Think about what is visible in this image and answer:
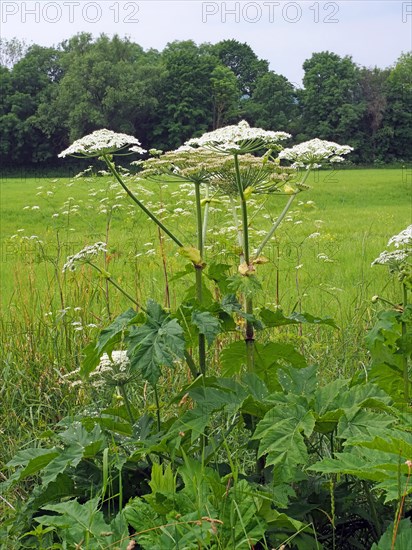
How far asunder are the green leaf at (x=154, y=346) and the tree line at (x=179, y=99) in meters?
47.4

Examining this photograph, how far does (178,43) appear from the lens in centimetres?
7712

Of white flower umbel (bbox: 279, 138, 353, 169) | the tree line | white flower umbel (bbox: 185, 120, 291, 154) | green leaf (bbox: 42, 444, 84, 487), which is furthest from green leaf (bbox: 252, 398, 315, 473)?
the tree line

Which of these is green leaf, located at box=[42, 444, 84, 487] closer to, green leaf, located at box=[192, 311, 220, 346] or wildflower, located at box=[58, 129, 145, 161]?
green leaf, located at box=[192, 311, 220, 346]

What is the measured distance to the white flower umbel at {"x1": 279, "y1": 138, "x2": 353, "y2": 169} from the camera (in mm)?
2404

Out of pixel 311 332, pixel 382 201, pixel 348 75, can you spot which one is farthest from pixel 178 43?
A: pixel 311 332

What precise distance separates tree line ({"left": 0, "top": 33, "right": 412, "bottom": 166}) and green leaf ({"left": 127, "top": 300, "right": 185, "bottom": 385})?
4736cm

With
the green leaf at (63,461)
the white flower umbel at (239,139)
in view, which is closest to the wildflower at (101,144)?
the white flower umbel at (239,139)

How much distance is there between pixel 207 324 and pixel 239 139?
1.90 feet

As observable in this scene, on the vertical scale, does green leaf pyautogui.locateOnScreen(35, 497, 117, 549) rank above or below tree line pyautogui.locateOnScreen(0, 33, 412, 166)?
below

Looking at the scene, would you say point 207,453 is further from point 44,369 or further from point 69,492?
point 44,369

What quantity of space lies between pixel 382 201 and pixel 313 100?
4357 cm

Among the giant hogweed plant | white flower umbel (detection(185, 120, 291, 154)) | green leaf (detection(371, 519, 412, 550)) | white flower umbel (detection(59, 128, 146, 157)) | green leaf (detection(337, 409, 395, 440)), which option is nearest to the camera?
green leaf (detection(371, 519, 412, 550))

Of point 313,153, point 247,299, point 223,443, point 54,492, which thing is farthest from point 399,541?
point 313,153

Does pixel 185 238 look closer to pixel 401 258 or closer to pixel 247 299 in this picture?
pixel 401 258
